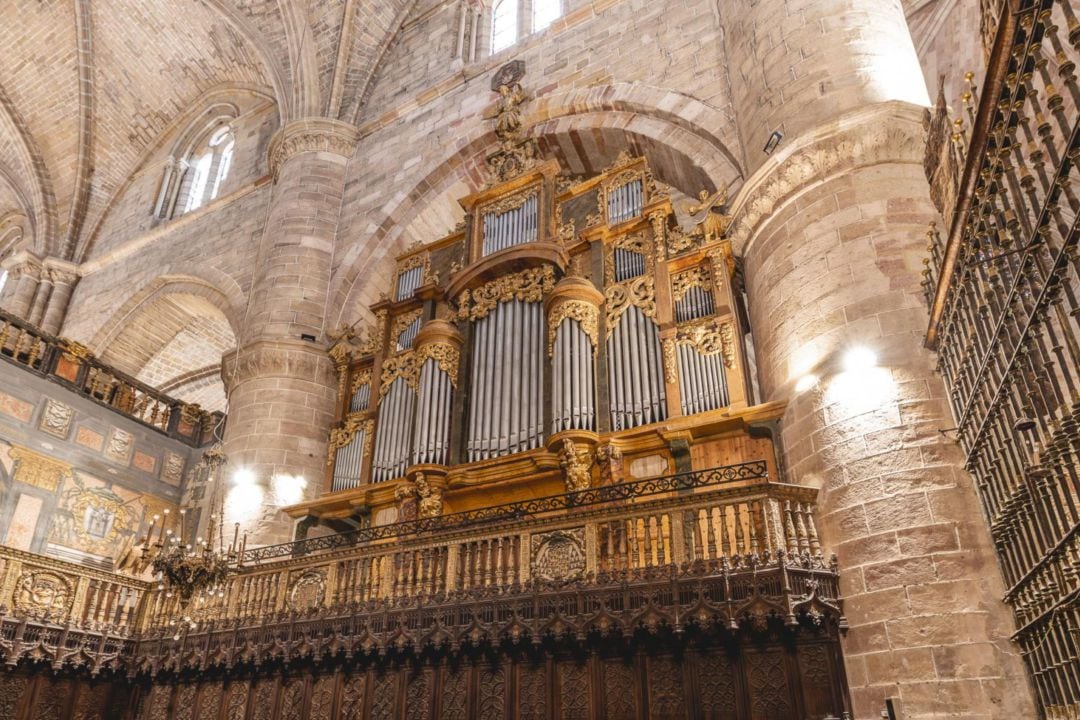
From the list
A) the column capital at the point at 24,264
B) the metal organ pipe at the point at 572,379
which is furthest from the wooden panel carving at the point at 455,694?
the column capital at the point at 24,264

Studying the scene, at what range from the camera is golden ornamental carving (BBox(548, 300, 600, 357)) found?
32.8ft

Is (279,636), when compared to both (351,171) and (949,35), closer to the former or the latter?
(351,171)

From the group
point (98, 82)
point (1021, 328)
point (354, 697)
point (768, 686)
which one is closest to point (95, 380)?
point (354, 697)

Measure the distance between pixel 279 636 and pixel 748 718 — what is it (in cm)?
504

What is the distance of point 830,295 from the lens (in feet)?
25.9

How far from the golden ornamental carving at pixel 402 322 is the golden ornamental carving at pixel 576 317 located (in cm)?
277

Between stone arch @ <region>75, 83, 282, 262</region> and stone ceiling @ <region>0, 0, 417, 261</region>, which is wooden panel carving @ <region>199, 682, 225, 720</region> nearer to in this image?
stone ceiling @ <region>0, 0, 417, 261</region>

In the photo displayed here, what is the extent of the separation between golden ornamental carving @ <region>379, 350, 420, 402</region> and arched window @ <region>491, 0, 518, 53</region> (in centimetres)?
807

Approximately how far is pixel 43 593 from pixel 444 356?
5.62 meters

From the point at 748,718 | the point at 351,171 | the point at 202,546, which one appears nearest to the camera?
the point at 748,718

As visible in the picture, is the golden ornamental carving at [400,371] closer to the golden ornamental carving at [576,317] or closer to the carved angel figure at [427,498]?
the carved angel figure at [427,498]

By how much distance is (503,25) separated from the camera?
17172mm

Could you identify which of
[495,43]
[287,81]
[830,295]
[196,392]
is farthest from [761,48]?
[196,392]

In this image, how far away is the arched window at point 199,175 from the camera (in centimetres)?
2053
